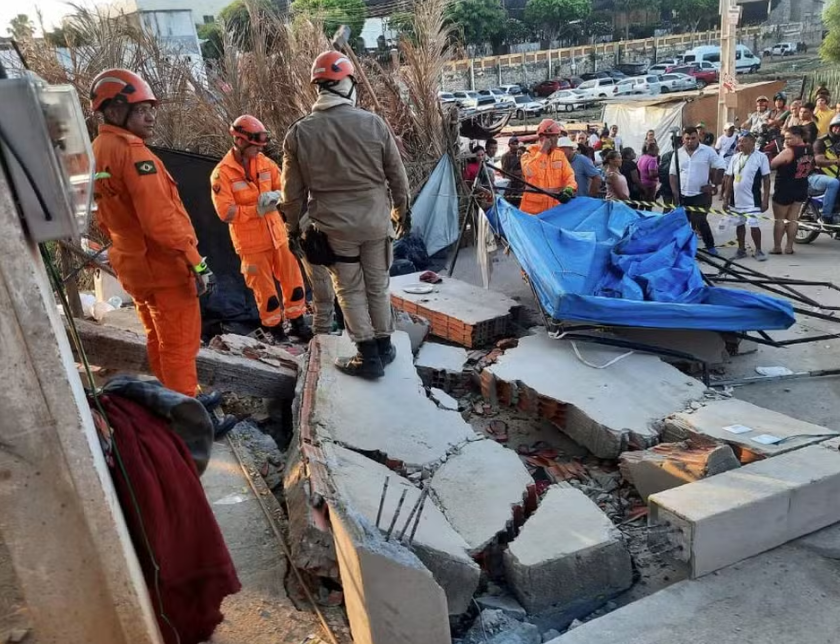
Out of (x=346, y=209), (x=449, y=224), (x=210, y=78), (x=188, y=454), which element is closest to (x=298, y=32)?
(x=210, y=78)

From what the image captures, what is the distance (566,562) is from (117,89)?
122 inches

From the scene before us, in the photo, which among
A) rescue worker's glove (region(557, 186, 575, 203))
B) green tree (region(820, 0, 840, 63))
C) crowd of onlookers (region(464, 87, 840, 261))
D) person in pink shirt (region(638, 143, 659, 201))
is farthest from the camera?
green tree (region(820, 0, 840, 63))

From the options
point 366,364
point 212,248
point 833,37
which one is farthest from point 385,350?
point 833,37

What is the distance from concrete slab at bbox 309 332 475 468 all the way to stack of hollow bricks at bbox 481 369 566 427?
650 mm

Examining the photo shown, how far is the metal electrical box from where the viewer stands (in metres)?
1.43

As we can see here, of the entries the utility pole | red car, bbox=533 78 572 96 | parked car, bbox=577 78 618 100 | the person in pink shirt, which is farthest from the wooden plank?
red car, bbox=533 78 572 96

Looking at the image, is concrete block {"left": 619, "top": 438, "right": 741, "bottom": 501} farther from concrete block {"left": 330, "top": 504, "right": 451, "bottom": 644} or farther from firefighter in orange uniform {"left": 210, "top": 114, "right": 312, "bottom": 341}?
firefighter in orange uniform {"left": 210, "top": 114, "right": 312, "bottom": 341}

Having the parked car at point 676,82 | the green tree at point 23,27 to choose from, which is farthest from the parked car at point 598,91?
the green tree at point 23,27

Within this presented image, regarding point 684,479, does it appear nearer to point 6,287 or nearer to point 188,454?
point 188,454

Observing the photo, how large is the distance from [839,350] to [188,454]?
17.1ft

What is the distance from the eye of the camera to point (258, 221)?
5.42 metres

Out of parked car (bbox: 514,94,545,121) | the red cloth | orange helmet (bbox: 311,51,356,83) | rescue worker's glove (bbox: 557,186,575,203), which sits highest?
orange helmet (bbox: 311,51,356,83)

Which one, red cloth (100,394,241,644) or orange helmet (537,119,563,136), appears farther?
orange helmet (537,119,563,136)

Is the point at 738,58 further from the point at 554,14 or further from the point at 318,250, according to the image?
the point at 318,250
